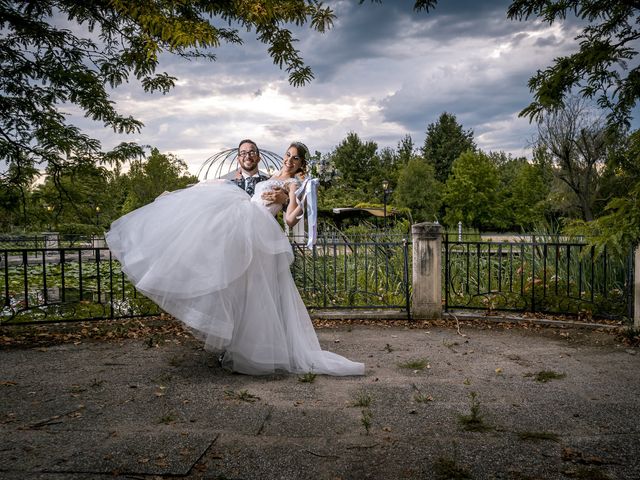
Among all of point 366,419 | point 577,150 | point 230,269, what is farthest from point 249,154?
point 577,150

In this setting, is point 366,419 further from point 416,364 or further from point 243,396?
point 416,364

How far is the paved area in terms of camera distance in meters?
2.86

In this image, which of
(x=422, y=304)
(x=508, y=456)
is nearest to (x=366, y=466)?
(x=508, y=456)

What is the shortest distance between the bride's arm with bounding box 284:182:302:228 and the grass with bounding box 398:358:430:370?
2.11 m

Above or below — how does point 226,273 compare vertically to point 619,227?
below

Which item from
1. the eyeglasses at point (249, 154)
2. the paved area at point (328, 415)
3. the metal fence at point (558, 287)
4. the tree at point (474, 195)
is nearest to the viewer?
the paved area at point (328, 415)

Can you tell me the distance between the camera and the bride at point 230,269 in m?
4.13

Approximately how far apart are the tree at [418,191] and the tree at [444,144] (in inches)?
545

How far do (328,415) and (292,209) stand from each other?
6.41ft

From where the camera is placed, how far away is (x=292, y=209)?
4.69 meters

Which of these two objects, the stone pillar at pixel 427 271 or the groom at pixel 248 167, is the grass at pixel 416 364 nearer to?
the stone pillar at pixel 427 271

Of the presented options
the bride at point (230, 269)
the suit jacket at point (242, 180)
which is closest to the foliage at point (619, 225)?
the bride at point (230, 269)

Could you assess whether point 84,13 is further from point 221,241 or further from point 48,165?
point 221,241

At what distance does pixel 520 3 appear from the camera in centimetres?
736
